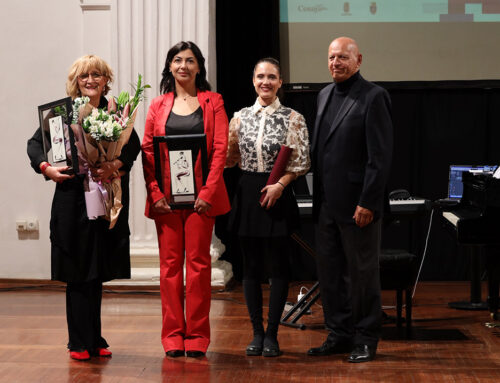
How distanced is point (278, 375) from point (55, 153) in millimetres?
1555

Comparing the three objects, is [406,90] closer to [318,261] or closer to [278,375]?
[318,261]

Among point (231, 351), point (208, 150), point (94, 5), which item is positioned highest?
point (94, 5)

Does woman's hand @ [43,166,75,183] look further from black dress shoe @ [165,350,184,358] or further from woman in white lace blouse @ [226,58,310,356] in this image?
black dress shoe @ [165,350,184,358]

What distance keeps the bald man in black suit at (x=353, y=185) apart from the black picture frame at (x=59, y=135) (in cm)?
125

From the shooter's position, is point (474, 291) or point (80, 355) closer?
point (80, 355)

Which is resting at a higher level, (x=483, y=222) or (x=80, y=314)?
(x=483, y=222)

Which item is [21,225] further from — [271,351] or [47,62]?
[271,351]

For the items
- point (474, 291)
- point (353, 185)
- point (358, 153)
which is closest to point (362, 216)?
point (353, 185)

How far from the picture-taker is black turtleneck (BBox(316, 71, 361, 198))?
3814 mm

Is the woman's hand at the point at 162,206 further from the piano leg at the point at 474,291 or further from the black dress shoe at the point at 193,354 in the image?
the piano leg at the point at 474,291

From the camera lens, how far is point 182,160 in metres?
3.81

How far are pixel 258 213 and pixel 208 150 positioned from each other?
0.43m

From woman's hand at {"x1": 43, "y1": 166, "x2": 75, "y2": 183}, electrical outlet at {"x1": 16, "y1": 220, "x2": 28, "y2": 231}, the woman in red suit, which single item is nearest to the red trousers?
the woman in red suit

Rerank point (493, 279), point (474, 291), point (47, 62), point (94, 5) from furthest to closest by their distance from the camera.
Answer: point (47, 62) < point (94, 5) < point (474, 291) < point (493, 279)
